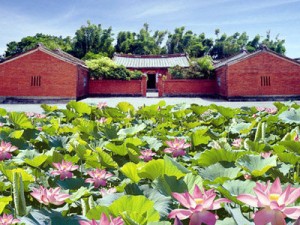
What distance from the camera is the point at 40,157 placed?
5.15 ft

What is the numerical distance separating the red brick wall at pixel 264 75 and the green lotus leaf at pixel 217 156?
2113 centimetres

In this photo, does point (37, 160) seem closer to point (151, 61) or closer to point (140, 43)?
point (151, 61)

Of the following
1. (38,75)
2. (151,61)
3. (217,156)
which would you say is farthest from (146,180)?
(151,61)

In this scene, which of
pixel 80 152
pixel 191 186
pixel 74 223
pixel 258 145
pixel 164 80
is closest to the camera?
pixel 74 223

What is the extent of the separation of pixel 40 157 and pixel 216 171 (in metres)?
0.75

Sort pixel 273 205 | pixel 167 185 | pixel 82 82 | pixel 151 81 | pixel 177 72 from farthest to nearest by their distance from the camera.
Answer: pixel 151 81
pixel 177 72
pixel 82 82
pixel 167 185
pixel 273 205

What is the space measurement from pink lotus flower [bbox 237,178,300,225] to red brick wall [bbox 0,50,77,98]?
2145cm

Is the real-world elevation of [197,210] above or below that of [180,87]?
below

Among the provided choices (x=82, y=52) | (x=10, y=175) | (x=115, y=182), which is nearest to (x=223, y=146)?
(x=115, y=182)

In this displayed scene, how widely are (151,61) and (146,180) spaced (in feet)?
105

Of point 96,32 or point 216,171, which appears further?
point 96,32

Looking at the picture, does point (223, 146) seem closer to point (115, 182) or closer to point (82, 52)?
point (115, 182)

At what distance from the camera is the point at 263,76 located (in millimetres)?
22297

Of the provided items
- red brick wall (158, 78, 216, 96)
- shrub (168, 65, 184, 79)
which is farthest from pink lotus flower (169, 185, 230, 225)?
shrub (168, 65, 184, 79)
